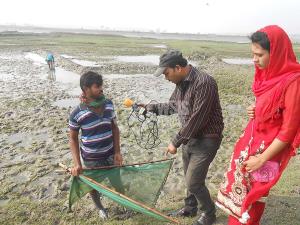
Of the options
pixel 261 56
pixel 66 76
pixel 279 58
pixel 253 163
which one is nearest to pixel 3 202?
pixel 253 163

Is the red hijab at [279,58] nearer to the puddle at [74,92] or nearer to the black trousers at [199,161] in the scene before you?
the black trousers at [199,161]

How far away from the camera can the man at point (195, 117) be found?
3.91 m

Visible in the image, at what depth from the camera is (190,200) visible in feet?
16.0

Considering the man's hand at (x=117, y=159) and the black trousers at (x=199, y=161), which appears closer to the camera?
the black trousers at (x=199, y=161)

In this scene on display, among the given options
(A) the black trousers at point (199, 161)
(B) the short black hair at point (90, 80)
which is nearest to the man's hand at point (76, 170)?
(B) the short black hair at point (90, 80)

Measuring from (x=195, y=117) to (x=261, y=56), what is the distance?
48.6 inches

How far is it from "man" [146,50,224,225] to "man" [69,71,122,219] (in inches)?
32.2

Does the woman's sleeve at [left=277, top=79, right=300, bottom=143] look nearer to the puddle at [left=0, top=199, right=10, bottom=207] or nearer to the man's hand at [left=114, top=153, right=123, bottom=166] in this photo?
the man's hand at [left=114, top=153, right=123, bottom=166]

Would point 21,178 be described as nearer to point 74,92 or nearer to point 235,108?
point 235,108

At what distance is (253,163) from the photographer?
3061 mm

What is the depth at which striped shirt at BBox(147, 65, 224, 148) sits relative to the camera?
3.90 metres

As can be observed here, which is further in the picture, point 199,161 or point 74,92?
point 74,92

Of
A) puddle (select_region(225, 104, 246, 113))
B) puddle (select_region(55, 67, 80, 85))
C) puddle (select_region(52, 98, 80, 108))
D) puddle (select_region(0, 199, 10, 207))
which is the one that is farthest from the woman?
puddle (select_region(55, 67, 80, 85))

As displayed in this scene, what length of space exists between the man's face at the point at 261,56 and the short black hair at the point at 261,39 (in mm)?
29
